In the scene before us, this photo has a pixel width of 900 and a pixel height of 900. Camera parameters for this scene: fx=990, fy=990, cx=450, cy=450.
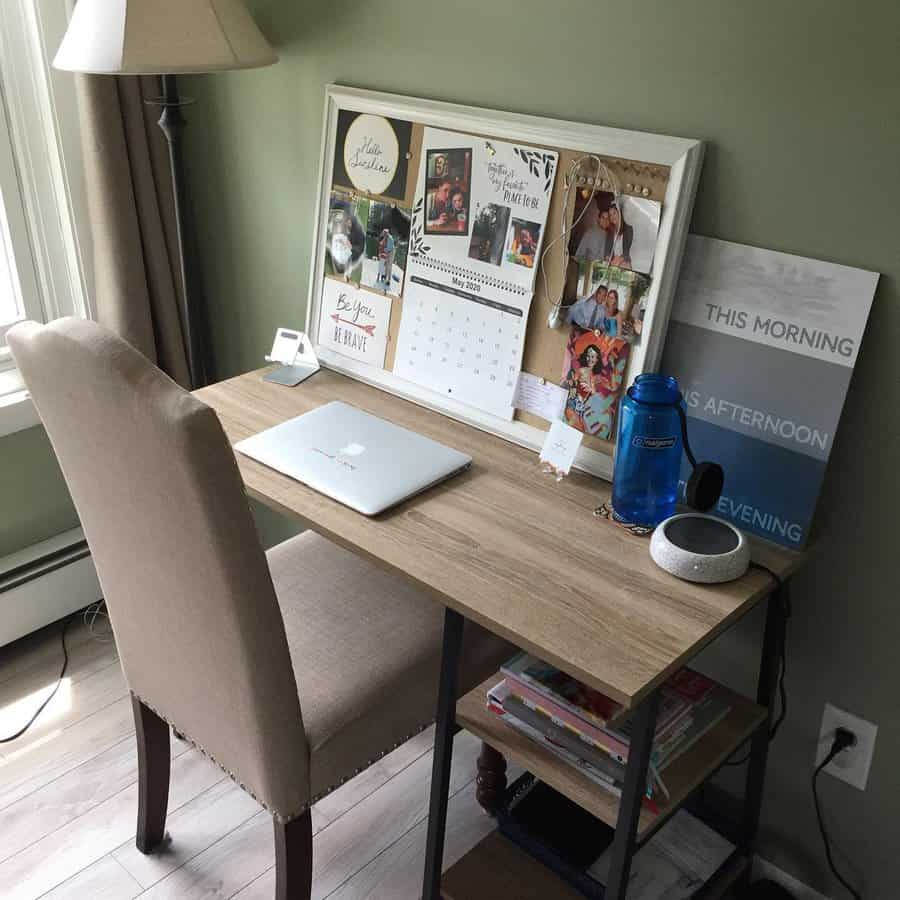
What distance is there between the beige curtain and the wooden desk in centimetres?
56

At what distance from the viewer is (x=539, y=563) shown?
133 centimetres

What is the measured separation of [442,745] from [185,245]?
1224mm

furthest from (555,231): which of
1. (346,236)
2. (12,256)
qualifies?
(12,256)

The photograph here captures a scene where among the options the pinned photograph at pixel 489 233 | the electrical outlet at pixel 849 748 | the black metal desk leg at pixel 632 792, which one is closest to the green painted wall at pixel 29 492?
the pinned photograph at pixel 489 233

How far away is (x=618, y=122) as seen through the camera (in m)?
1.45

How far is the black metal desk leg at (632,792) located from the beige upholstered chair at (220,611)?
1.22 feet

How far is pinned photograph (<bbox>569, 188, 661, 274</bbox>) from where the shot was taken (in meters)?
1.42

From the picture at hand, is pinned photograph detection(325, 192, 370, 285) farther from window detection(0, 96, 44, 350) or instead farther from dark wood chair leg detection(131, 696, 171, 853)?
dark wood chair leg detection(131, 696, 171, 853)

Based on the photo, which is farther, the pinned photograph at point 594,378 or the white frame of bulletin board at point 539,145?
the pinned photograph at point 594,378

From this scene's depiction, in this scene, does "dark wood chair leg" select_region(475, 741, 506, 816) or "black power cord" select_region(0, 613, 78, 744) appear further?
"black power cord" select_region(0, 613, 78, 744)

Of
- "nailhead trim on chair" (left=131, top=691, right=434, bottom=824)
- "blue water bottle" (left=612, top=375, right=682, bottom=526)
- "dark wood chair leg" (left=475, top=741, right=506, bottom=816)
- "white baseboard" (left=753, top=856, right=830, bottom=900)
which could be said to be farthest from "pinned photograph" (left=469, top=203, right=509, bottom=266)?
"white baseboard" (left=753, top=856, right=830, bottom=900)

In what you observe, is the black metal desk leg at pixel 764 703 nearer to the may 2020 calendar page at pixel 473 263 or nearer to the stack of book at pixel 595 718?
the stack of book at pixel 595 718

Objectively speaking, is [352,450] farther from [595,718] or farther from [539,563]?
[595,718]

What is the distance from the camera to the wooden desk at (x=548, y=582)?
1.17m
